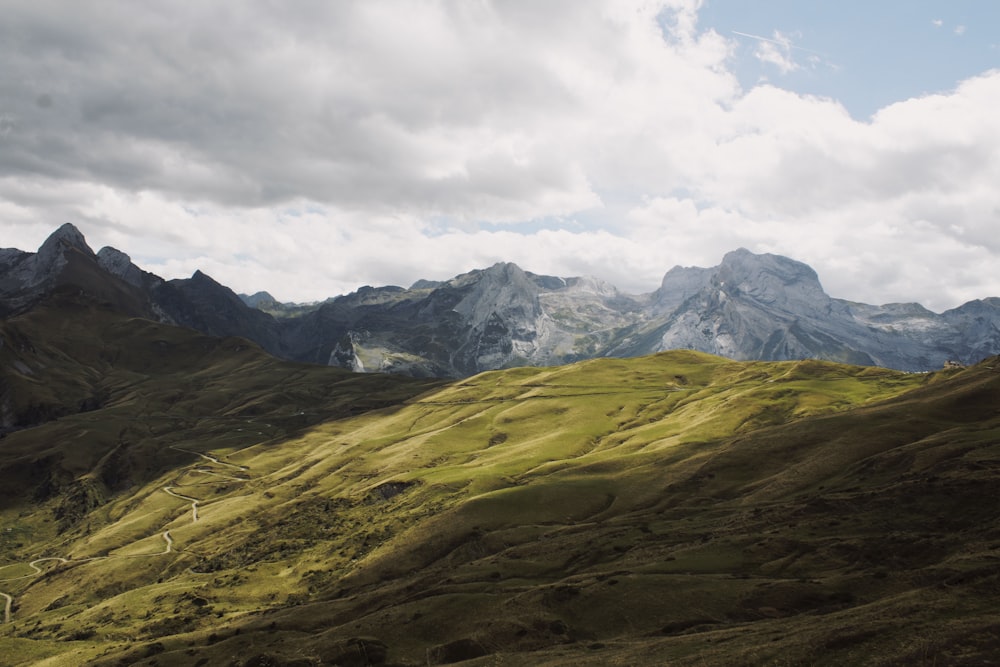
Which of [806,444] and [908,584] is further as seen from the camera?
[806,444]

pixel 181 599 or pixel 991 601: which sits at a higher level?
pixel 991 601

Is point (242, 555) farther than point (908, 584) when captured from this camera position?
Yes

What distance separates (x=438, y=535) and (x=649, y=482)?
50.0 meters

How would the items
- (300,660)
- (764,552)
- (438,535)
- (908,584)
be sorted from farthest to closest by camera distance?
(438,535) → (764,552) → (300,660) → (908,584)

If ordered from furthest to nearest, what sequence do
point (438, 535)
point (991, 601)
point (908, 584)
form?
point (438, 535) < point (908, 584) < point (991, 601)

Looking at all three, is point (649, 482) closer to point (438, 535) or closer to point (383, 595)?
point (438, 535)

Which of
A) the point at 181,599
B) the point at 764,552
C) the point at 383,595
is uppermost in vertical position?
the point at 764,552

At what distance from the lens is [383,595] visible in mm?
106312

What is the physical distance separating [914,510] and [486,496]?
88762 millimetres

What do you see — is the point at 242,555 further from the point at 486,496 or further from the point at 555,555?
the point at 555,555

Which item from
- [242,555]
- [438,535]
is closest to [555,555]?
[438,535]

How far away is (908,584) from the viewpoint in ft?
219

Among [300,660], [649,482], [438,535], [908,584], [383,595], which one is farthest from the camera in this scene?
[649,482]

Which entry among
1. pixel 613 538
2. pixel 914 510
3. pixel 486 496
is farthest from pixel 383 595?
pixel 914 510
